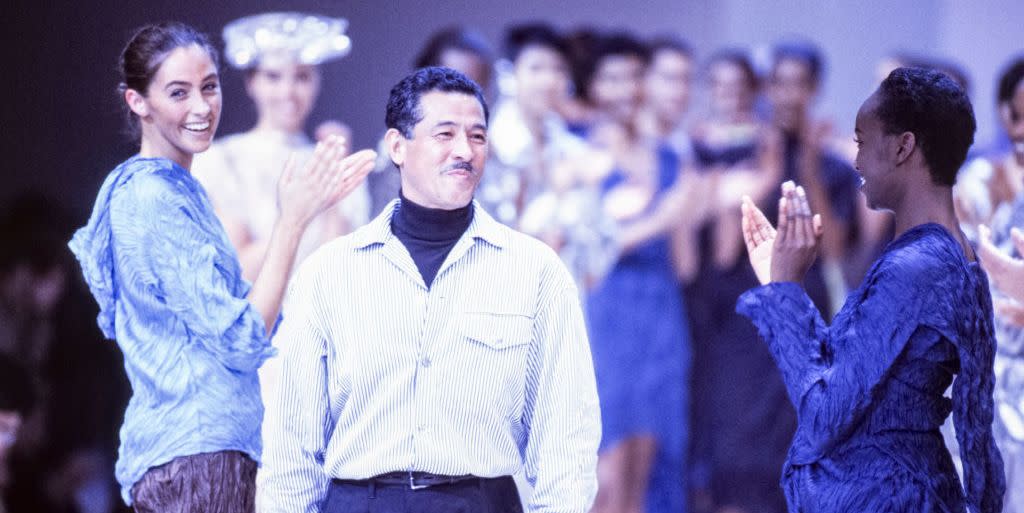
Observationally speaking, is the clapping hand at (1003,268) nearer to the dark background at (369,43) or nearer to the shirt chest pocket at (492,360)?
the shirt chest pocket at (492,360)

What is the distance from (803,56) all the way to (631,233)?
1.06 m

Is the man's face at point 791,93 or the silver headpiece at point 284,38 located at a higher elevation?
the silver headpiece at point 284,38

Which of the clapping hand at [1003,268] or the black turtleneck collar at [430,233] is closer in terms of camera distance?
the black turtleneck collar at [430,233]

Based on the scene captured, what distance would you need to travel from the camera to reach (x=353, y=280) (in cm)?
302

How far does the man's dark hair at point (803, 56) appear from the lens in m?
6.19

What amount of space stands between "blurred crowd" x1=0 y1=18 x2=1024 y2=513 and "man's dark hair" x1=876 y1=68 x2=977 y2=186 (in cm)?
193

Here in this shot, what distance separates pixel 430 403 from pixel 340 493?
0.80 feet

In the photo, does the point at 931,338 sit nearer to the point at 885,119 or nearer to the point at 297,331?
the point at 885,119

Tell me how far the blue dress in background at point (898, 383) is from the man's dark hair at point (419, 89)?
0.77 m

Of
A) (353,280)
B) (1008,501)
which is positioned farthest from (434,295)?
(1008,501)

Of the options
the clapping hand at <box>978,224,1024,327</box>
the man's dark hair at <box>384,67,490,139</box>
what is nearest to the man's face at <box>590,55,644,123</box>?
the clapping hand at <box>978,224,1024,327</box>

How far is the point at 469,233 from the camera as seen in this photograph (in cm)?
304

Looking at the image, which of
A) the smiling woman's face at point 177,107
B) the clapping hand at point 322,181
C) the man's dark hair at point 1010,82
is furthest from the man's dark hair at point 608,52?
the smiling woman's face at point 177,107

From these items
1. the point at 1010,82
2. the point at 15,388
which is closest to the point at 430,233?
the point at 15,388
